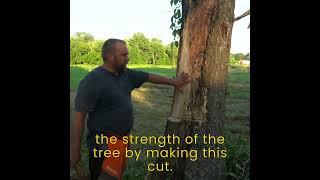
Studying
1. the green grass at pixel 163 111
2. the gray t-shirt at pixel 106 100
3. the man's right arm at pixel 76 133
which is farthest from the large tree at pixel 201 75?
the man's right arm at pixel 76 133

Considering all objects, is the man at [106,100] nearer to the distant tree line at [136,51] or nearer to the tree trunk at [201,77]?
the tree trunk at [201,77]

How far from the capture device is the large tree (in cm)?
413

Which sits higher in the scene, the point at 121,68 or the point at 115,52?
the point at 115,52

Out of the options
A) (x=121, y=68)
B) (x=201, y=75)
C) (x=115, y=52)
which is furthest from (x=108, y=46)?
(x=201, y=75)

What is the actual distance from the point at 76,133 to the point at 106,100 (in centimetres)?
41

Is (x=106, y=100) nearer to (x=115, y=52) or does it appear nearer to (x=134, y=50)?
(x=115, y=52)

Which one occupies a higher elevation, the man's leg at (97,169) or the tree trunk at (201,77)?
the tree trunk at (201,77)

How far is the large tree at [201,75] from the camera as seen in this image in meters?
4.13

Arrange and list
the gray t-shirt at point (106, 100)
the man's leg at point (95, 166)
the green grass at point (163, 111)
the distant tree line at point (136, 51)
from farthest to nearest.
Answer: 1. the green grass at point (163, 111)
2. the distant tree line at point (136, 51)
3. the man's leg at point (95, 166)
4. the gray t-shirt at point (106, 100)

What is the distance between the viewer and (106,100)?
405 cm

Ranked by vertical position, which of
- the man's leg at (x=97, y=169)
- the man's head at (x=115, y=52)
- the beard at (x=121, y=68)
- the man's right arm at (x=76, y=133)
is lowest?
the man's leg at (x=97, y=169)

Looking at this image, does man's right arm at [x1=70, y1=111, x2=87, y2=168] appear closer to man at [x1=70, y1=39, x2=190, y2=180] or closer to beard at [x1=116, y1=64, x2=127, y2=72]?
man at [x1=70, y1=39, x2=190, y2=180]

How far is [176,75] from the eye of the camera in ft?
14.1
